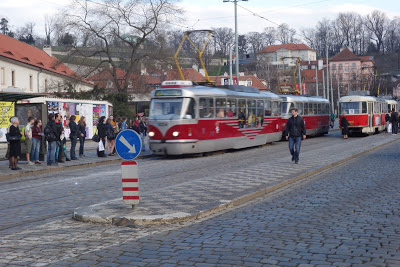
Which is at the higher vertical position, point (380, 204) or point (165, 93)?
point (165, 93)

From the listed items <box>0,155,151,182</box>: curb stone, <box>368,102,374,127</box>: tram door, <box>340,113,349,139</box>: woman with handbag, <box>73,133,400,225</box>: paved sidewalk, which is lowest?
<box>0,155,151,182</box>: curb stone

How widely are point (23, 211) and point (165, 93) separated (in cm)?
1312

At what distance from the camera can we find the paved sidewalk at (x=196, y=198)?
873cm

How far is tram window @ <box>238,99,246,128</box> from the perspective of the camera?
26.1 m

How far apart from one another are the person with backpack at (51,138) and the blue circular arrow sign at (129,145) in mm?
10346

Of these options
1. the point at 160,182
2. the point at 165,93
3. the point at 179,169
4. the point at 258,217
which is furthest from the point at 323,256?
the point at 165,93

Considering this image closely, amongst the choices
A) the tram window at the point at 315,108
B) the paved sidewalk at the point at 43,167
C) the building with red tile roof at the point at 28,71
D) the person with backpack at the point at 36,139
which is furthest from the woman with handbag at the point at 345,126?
the person with backpack at the point at 36,139

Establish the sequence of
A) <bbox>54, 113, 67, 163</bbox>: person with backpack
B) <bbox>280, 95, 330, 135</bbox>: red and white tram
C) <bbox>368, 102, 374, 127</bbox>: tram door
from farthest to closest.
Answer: <bbox>368, 102, 374, 127</bbox>: tram door, <bbox>280, 95, 330, 135</bbox>: red and white tram, <bbox>54, 113, 67, 163</bbox>: person with backpack

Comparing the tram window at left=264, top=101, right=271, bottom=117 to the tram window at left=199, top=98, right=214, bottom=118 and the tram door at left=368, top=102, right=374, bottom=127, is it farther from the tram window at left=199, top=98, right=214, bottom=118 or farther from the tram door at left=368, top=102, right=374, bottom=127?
the tram door at left=368, top=102, right=374, bottom=127

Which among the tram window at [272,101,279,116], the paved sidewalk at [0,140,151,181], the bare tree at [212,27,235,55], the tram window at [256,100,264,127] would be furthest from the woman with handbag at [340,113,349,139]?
the bare tree at [212,27,235,55]

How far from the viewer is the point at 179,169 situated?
1809cm

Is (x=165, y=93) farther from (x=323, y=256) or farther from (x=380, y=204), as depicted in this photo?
(x=323, y=256)

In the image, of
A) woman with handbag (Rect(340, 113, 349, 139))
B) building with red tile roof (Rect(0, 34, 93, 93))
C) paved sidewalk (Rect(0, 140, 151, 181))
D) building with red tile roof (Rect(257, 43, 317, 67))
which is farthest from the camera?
building with red tile roof (Rect(257, 43, 317, 67))

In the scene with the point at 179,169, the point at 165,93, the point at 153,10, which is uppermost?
the point at 153,10
